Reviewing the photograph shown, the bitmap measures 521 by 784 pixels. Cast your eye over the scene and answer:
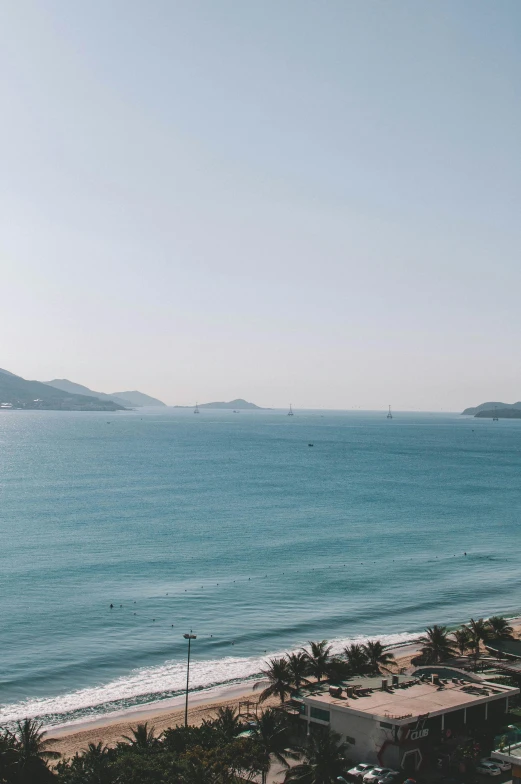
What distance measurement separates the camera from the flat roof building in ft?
106

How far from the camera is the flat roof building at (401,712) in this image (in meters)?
32.2

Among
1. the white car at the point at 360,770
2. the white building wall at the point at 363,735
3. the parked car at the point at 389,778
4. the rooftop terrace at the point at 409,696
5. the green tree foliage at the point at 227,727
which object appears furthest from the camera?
the green tree foliage at the point at 227,727

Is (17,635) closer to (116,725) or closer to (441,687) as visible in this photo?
(116,725)

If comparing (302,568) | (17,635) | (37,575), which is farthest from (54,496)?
(17,635)

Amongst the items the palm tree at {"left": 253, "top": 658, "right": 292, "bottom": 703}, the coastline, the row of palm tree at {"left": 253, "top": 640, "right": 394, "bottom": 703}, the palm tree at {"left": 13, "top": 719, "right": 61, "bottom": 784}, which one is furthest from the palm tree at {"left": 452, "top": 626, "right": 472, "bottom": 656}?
the palm tree at {"left": 13, "top": 719, "right": 61, "bottom": 784}

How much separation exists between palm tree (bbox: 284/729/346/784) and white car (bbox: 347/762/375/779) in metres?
0.44

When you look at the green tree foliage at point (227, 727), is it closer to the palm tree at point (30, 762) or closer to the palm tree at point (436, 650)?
the palm tree at point (30, 762)

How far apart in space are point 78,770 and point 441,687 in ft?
59.9

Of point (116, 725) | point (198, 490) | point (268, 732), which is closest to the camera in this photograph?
point (268, 732)

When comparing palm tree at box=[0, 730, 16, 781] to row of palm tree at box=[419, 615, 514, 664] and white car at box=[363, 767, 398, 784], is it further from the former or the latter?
row of palm tree at box=[419, 615, 514, 664]

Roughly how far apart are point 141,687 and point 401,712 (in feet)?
72.0

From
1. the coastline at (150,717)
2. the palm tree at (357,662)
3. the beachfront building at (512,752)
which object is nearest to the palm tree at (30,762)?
the coastline at (150,717)

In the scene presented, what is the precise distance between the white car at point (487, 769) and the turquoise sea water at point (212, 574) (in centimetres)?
2215

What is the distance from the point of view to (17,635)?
56.8 metres
